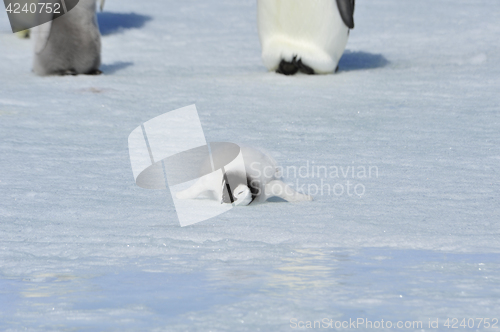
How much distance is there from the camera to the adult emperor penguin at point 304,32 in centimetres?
465

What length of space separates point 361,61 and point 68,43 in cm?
231

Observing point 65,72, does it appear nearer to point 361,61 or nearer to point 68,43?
point 68,43

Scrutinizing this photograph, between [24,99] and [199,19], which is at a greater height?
[24,99]

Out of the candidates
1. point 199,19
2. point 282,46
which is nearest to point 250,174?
point 282,46

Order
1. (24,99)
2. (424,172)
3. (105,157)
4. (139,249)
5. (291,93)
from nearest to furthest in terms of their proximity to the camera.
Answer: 1. (139,249)
2. (424,172)
3. (105,157)
4. (24,99)
5. (291,93)

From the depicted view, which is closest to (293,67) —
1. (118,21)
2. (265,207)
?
(265,207)

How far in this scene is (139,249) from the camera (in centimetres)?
176

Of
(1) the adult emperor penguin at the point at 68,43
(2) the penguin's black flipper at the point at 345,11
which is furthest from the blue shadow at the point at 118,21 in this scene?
(2) the penguin's black flipper at the point at 345,11

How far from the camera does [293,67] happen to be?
480cm

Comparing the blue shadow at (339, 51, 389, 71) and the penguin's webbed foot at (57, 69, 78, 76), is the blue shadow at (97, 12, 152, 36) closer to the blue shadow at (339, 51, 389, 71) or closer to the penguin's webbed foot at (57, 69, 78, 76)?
the penguin's webbed foot at (57, 69, 78, 76)

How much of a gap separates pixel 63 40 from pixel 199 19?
112 inches

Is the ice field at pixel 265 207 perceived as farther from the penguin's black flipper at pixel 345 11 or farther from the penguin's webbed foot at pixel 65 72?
the penguin's black flipper at pixel 345 11

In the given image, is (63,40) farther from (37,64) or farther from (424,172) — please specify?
(424,172)

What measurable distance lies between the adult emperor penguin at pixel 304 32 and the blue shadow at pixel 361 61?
1.34 feet
